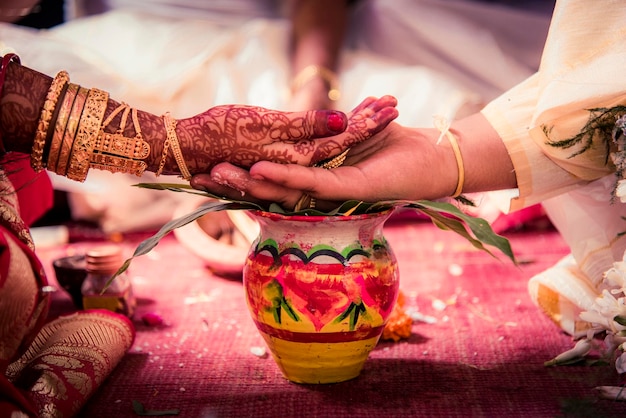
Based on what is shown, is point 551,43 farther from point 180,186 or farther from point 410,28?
point 410,28

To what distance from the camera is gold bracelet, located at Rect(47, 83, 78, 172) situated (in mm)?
1207

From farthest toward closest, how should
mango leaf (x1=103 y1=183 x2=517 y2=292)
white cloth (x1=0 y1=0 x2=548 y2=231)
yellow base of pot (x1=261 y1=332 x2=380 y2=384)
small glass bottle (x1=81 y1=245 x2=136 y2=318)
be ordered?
1. white cloth (x1=0 y1=0 x2=548 y2=231)
2. small glass bottle (x1=81 y1=245 x2=136 y2=318)
3. yellow base of pot (x1=261 y1=332 x2=380 y2=384)
4. mango leaf (x1=103 y1=183 x2=517 y2=292)

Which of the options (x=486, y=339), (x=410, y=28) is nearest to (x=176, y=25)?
(x=410, y=28)

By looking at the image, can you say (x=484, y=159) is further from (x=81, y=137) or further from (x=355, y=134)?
(x=81, y=137)

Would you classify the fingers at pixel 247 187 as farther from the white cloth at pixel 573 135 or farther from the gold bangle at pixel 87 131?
the white cloth at pixel 573 135

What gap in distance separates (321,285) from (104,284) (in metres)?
0.68

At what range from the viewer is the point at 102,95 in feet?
4.09

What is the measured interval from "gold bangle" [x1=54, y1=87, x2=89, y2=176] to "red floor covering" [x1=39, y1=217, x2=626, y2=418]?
0.41 meters

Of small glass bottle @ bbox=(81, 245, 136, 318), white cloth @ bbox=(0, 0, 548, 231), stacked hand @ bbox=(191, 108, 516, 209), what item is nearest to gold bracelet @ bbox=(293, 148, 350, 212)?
stacked hand @ bbox=(191, 108, 516, 209)

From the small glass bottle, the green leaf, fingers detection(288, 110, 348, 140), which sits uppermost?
fingers detection(288, 110, 348, 140)

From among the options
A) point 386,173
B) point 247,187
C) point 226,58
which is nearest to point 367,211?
point 386,173

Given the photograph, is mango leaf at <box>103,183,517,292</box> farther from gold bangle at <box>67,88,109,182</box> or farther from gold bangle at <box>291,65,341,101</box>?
gold bangle at <box>291,65,341,101</box>

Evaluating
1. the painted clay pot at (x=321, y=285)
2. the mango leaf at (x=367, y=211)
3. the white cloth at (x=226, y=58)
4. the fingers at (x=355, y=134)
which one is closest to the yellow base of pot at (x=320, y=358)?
the painted clay pot at (x=321, y=285)

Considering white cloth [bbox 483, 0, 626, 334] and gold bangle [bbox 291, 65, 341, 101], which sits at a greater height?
white cloth [bbox 483, 0, 626, 334]
